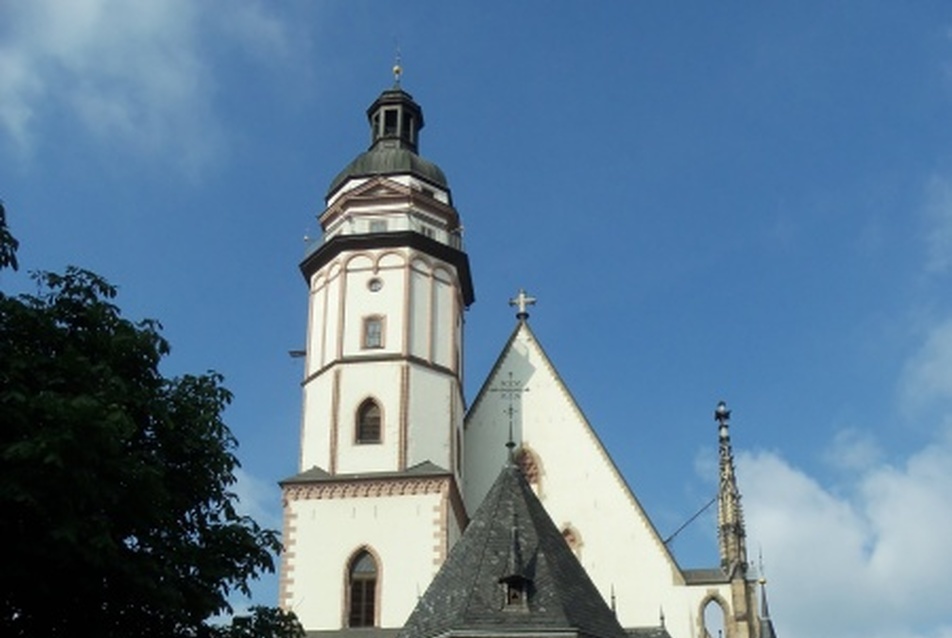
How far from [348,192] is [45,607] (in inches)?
962

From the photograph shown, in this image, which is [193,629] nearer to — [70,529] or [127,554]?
[127,554]

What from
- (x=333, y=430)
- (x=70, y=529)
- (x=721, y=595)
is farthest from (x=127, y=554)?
(x=721, y=595)

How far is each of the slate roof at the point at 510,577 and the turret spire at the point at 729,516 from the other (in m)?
10.1

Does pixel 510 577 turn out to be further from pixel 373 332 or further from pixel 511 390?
pixel 511 390

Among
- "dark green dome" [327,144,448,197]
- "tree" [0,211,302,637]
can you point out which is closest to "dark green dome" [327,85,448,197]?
"dark green dome" [327,144,448,197]

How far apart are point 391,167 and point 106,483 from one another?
25.2 meters

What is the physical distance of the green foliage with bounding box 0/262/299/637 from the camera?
1398cm

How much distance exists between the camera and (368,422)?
35125 mm

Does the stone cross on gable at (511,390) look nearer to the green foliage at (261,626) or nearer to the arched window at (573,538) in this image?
the arched window at (573,538)

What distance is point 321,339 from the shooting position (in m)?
36.8

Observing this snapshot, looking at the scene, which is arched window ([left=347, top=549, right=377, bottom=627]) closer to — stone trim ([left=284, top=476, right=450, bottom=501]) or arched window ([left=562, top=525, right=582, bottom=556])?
stone trim ([left=284, top=476, right=450, bottom=501])

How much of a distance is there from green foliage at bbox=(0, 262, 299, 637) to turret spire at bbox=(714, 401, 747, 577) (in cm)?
1955

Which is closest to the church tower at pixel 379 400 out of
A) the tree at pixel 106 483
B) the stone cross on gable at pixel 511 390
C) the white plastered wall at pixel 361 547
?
the white plastered wall at pixel 361 547

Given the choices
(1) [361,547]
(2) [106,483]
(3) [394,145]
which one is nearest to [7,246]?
(2) [106,483]
